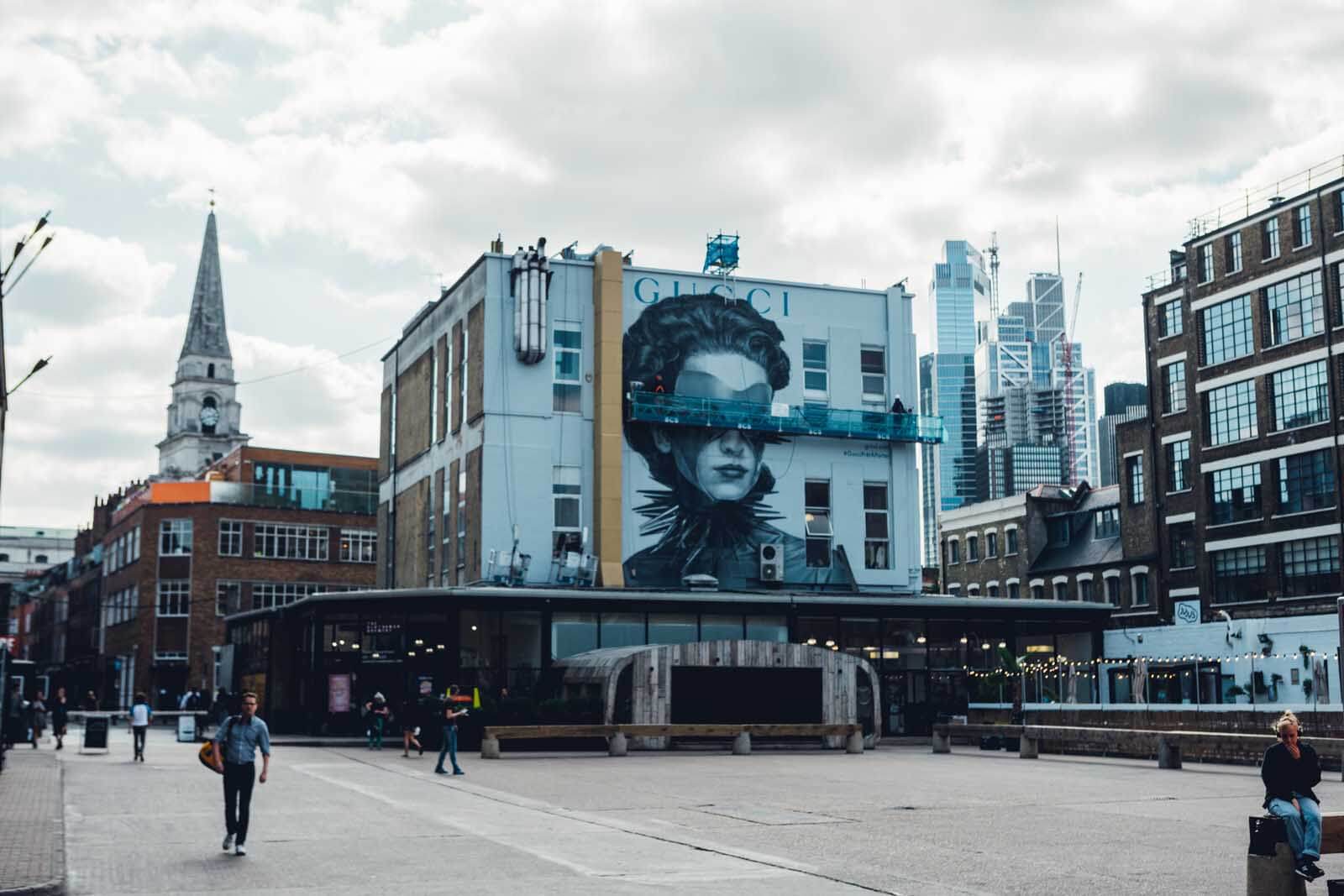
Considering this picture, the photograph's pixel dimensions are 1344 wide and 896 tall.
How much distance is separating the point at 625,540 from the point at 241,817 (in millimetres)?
35433

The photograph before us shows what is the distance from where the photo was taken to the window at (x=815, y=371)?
181 ft

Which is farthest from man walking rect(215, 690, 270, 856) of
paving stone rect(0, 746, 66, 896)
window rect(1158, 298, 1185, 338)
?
window rect(1158, 298, 1185, 338)

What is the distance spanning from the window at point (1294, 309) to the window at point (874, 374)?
15769 mm

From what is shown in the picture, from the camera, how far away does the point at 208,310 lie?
500 ft

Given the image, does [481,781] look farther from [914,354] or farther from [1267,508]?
[1267,508]

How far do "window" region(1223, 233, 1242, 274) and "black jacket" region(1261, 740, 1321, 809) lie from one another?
51.3m

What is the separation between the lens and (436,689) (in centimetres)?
4481

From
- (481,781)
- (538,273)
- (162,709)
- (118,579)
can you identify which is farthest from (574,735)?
(118,579)

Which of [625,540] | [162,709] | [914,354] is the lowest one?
[162,709]

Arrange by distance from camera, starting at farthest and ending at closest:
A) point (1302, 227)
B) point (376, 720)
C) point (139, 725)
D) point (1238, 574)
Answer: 1. point (1238, 574)
2. point (1302, 227)
3. point (376, 720)
4. point (139, 725)

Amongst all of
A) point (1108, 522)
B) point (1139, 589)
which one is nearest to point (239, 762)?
point (1139, 589)

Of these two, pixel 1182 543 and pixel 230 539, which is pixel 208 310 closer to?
pixel 230 539

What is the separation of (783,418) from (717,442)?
2555 mm

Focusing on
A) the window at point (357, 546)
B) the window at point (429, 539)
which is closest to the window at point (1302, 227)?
the window at point (429, 539)
